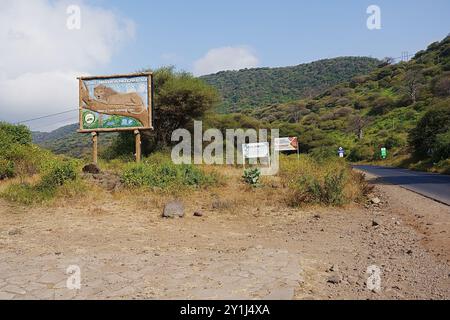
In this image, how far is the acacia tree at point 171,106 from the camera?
21.2m

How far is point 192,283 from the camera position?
4.30m

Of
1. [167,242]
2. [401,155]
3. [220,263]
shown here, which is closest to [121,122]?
[167,242]

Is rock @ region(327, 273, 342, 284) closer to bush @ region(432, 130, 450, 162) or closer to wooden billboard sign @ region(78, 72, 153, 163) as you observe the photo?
wooden billboard sign @ region(78, 72, 153, 163)

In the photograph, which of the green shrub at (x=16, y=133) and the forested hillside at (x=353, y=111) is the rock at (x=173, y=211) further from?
the green shrub at (x=16, y=133)

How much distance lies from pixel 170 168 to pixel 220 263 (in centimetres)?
774

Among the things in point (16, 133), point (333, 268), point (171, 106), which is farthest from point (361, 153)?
point (333, 268)

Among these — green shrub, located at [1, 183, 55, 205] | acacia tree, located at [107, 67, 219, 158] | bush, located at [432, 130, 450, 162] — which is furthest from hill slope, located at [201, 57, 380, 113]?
green shrub, located at [1, 183, 55, 205]

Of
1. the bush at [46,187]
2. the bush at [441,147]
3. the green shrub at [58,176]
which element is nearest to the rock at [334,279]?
the bush at [46,187]

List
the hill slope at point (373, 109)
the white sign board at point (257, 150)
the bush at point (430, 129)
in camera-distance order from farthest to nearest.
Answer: the hill slope at point (373, 109) → the bush at point (430, 129) → the white sign board at point (257, 150)

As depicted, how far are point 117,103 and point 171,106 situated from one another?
583 centimetres

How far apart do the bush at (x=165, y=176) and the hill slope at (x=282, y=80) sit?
69538 mm

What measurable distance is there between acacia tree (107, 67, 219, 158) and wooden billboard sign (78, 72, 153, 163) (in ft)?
18.4

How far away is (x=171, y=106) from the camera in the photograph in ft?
69.8
